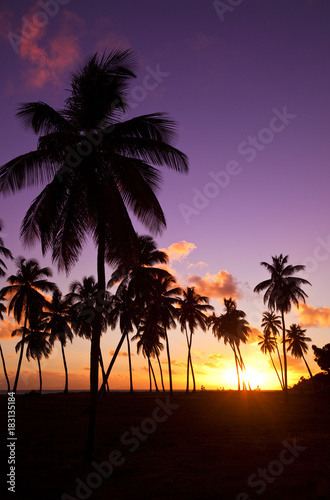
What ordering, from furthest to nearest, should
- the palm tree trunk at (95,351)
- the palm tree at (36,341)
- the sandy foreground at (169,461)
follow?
1. the palm tree at (36,341)
2. the palm tree trunk at (95,351)
3. the sandy foreground at (169,461)

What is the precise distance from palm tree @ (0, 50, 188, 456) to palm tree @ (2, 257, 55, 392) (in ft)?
81.8

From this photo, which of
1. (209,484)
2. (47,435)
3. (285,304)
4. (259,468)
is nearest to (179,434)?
(47,435)

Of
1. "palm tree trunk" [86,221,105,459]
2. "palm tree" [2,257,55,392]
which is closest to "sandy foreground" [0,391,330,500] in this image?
"palm tree trunk" [86,221,105,459]

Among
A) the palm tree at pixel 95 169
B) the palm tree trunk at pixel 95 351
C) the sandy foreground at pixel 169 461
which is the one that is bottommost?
the sandy foreground at pixel 169 461

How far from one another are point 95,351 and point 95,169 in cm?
574

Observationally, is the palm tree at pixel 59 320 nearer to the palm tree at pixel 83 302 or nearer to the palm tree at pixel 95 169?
the palm tree at pixel 83 302

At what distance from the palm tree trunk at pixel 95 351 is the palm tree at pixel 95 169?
0.10 ft

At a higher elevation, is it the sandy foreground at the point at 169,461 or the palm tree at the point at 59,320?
the palm tree at the point at 59,320

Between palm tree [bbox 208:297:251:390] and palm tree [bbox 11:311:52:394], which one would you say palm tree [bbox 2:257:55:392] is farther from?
palm tree [bbox 208:297:251:390]

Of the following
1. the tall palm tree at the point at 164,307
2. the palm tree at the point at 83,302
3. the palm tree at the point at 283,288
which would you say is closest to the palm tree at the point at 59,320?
the palm tree at the point at 83,302

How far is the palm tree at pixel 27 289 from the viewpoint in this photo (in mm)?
34281

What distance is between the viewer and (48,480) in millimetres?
8703

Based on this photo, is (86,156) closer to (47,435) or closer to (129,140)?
(129,140)

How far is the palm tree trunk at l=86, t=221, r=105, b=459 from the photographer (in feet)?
34.0
